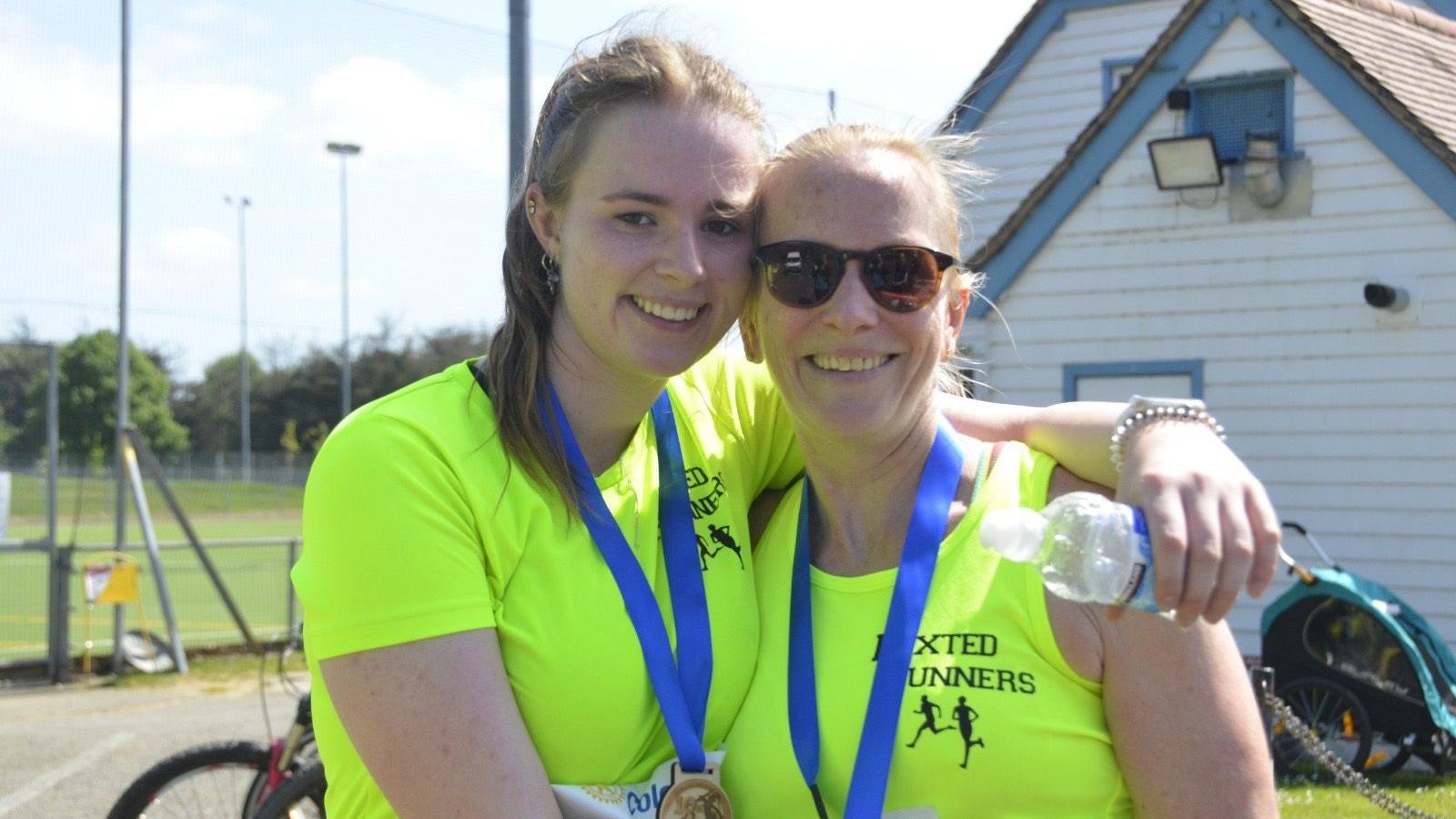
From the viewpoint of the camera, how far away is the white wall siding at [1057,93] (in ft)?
53.6

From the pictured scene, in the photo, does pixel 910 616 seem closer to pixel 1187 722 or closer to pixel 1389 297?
pixel 1187 722

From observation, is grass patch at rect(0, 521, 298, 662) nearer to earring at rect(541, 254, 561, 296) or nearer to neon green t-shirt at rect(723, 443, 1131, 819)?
earring at rect(541, 254, 561, 296)

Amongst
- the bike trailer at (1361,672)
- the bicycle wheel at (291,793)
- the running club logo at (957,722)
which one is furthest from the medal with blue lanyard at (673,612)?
the bike trailer at (1361,672)

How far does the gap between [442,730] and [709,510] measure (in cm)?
76

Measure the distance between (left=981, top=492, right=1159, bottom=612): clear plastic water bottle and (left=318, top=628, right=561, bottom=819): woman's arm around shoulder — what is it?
0.78 m

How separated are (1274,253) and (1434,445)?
189 cm

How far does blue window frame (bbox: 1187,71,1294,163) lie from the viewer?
11305 millimetres

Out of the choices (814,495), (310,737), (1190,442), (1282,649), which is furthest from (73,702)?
(1190,442)

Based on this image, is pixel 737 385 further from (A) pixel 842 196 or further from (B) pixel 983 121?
(B) pixel 983 121

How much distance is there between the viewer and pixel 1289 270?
11383mm

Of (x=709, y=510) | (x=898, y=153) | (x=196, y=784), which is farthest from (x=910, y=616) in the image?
(x=196, y=784)

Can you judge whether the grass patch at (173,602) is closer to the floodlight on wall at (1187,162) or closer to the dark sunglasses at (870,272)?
the floodlight on wall at (1187,162)

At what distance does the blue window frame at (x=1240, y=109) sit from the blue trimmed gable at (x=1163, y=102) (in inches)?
8.3

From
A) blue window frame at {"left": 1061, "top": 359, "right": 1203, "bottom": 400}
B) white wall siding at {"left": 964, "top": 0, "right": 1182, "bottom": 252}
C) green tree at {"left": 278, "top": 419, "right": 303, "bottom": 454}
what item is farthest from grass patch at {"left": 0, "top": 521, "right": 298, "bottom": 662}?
green tree at {"left": 278, "top": 419, "right": 303, "bottom": 454}
